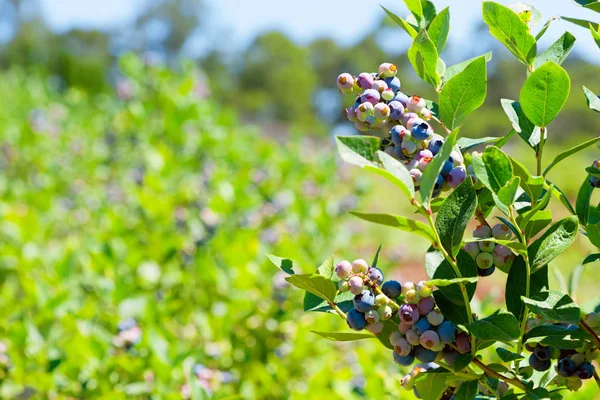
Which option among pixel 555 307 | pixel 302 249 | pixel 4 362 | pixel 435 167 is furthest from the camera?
pixel 302 249

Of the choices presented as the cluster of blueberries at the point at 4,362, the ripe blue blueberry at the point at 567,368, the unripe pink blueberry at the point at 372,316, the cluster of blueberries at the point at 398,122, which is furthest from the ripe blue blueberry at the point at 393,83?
the cluster of blueberries at the point at 4,362

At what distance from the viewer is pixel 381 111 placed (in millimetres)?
593

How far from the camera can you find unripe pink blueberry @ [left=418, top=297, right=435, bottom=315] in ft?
1.92

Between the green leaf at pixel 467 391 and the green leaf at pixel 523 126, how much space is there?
24 centimetres

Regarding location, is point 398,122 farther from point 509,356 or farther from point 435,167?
point 509,356

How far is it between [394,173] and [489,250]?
18 centimetres

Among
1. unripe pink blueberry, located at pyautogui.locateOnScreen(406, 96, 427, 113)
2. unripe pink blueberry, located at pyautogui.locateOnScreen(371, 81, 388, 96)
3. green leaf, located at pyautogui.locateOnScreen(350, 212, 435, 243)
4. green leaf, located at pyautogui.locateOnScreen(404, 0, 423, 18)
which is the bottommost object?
green leaf, located at pyautogui.locateOnScreen(350, 212, 435, 243)

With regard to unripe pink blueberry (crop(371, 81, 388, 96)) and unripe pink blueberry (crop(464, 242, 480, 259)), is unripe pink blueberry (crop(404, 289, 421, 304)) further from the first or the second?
unripe pink blueberry (crop(371, 81, 388, 96))

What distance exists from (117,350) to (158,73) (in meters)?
2.13

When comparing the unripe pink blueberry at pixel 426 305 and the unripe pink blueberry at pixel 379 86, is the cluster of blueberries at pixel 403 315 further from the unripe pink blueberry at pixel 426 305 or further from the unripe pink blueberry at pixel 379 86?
the unripe pink blueberry at pixel 379 86

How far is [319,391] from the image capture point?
1450 millimetres

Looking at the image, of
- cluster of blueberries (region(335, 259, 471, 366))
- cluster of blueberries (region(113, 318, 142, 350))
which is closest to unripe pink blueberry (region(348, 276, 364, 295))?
cluster of blueberries (region(335, 259, 471, 366))

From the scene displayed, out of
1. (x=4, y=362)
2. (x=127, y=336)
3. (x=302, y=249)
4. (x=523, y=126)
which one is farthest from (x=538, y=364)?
(x=302, y=249)

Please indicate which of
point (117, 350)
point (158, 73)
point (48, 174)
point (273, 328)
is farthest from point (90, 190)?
point (117, 350)
